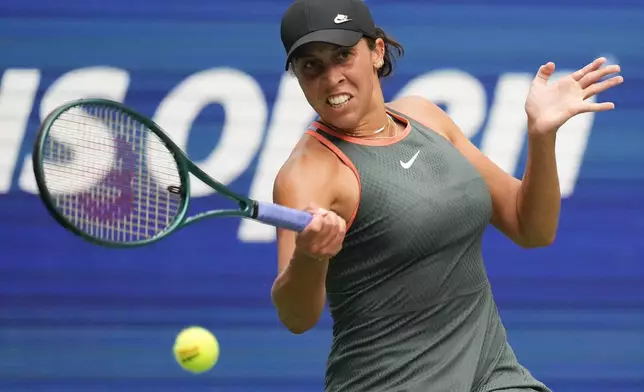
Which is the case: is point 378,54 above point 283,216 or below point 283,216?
above

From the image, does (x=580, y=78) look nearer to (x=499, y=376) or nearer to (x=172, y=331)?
(x=499, y=376)

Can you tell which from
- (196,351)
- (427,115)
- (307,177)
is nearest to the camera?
(307,177)

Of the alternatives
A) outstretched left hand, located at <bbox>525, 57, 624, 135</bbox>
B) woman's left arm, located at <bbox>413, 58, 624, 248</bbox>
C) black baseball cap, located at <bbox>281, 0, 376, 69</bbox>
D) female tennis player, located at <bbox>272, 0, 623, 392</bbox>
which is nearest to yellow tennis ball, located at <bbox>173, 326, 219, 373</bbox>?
female tennis player, located at <bbox>272, 0, 623, 392</bbox>

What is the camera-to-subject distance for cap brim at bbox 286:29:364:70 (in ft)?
10.2

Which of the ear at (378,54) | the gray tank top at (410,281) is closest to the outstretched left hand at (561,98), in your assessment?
the gray tank top at (410,281)

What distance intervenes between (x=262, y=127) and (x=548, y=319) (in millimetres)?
1375

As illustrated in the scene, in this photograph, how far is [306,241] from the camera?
9.26 ft

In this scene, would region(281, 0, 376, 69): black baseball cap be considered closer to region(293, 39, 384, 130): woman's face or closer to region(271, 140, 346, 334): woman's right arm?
region(293, 39, 384, 130): woman's face

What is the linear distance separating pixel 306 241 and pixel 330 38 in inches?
22.6

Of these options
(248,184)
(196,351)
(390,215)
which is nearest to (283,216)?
(390,215)

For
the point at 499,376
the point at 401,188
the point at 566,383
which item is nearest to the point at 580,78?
the point at 401,188

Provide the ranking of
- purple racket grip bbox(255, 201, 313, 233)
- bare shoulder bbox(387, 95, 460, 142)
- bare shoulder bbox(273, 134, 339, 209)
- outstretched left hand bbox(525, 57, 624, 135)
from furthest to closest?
1. bare shoulder bbox(387, 95, 460, 142)
2. outstretched left hand bbox(525, 57, 624, 135)
3. bare shoulder bbox(273, 134, 339, 209)
4. purple racket grip bbox(255, 201, 313, 233)

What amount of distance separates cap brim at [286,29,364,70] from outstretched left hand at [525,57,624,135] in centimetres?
50

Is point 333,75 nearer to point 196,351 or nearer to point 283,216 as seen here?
point 283,216
